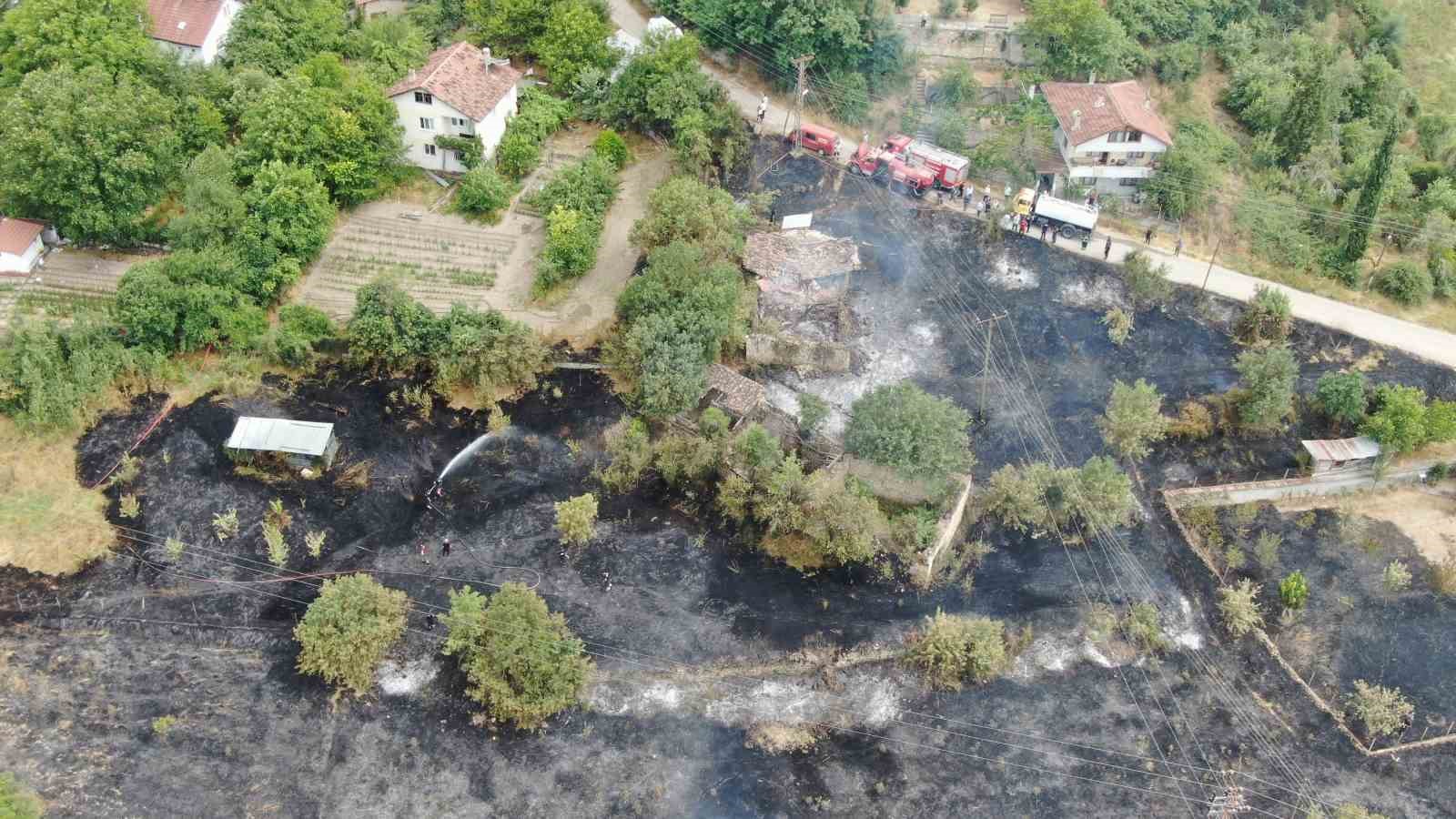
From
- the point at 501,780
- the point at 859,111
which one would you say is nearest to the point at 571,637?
the point at 501,780

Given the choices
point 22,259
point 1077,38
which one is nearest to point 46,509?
point 22,259

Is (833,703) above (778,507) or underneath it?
underneath

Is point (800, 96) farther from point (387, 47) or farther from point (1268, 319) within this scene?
point (1268, 319)

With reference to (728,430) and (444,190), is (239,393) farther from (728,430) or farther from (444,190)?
(728,430)

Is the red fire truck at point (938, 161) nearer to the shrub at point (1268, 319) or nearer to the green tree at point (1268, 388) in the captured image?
the shrub at point (1268, 319)

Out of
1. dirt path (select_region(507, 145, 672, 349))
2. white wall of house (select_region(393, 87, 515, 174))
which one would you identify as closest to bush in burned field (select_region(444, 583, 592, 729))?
dirt path (select_region(507, 145, 672, 349))

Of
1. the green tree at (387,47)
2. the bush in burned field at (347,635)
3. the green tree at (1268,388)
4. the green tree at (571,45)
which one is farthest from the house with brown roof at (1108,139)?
the bush in burned field at (347,635)
